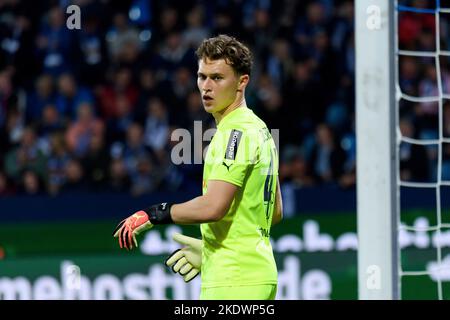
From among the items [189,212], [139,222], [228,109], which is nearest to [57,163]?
[228,109]

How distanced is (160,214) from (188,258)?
1.38 ft

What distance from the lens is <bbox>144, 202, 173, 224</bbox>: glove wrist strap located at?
4.54m

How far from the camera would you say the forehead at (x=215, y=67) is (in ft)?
15.6

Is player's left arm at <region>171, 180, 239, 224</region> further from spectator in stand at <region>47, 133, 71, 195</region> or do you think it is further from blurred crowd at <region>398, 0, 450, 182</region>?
spectator in stand at <region>47, 133, 71, 195</region>

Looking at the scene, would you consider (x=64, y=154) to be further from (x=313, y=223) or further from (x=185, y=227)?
(x=313, y=223)

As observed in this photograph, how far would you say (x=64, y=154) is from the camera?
1120 cm

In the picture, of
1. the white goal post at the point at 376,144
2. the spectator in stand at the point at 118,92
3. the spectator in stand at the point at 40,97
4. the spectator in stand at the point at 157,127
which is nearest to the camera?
the white goal post at the point at 376,144

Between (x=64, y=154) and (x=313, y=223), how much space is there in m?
3.08

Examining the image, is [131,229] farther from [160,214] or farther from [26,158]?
[26,158]

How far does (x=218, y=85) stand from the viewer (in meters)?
4.73

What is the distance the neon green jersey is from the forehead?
0.22 metres

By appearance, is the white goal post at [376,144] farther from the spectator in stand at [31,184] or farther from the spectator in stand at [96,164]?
the spectator in stand at [31,184]

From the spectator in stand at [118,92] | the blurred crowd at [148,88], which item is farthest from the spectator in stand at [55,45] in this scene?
the spectator in stand at [118,92]

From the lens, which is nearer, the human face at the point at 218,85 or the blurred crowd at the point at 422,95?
the human face at the point at 218,85
